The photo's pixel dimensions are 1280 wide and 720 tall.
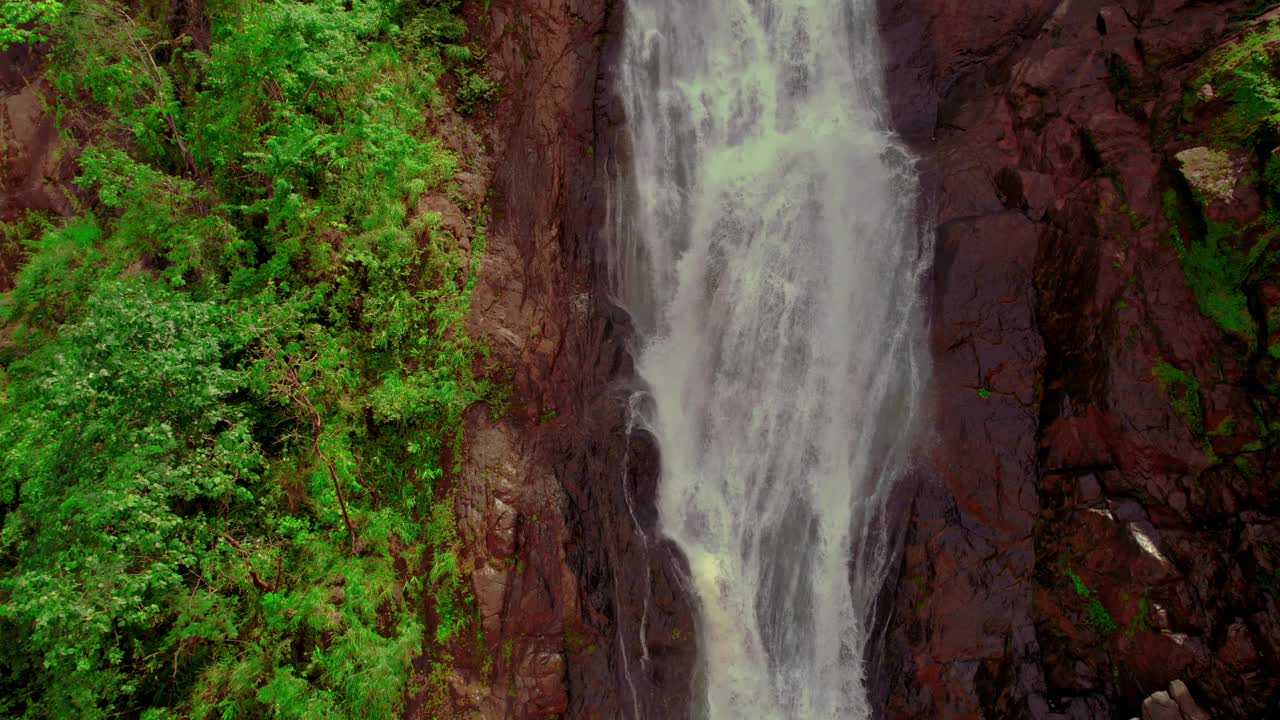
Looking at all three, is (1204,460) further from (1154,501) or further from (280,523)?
(280,523)

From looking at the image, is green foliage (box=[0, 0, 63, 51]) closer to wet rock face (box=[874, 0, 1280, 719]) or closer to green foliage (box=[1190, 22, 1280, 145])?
wet rock face (box=[874, 0, 1280, 719])

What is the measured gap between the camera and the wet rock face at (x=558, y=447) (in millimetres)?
10172

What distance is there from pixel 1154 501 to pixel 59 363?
14.4 meters

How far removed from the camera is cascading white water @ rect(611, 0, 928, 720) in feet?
34.1

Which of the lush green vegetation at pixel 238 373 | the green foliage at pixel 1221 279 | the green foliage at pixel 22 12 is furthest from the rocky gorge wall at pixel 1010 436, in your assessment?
the green foliage at pixel 22 12

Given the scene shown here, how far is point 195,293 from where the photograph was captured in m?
10.5

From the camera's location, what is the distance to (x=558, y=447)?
36.0ft

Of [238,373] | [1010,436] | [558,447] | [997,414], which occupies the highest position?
[997,414]

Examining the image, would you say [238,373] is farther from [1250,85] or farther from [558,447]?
[1250,85]

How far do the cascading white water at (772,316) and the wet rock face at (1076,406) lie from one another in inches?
30.1

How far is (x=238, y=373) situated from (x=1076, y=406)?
12.1 meters

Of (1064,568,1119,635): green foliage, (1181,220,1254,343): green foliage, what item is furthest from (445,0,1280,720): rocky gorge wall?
(1181,220,1254,343): green foliage

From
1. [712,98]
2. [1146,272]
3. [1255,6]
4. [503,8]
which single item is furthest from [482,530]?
[1255,6]

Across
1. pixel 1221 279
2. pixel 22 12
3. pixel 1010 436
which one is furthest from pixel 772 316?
pixel 22 12
